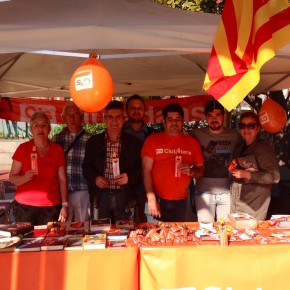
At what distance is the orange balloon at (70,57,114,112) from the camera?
236 cm

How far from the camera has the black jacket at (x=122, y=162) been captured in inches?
132

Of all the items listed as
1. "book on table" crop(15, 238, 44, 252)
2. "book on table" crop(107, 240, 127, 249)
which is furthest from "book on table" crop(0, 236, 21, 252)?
"book on table" crop(107, 240, 127, 249)

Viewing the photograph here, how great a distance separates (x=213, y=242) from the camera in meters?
2.55

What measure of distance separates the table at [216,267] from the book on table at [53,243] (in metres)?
0.55

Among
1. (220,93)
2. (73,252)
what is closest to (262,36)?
(220,93)

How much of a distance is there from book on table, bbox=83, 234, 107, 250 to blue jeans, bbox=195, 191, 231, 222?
4.25ft

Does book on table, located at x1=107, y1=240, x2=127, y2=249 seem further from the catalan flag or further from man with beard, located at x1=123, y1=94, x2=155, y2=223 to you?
man with beard, located at x1=123, y1=94, x2=155, y2=223

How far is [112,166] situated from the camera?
333cm

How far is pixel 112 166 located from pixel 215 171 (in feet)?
3.36

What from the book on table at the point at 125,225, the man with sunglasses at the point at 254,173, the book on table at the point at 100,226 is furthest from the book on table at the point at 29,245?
the man with sunglasses at the point at 254,173

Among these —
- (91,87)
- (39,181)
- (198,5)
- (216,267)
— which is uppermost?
(198,5)

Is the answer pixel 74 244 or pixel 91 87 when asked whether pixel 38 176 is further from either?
pixel 91 87

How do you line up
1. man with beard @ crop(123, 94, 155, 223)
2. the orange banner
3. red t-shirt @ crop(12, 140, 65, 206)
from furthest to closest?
the orange banner
man with beard @ crop(123, 94, 155, 223)
red t-shirt @ crop(12, 140, 65, 206)

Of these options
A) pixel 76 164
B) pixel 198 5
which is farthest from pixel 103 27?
pixel 198 5
